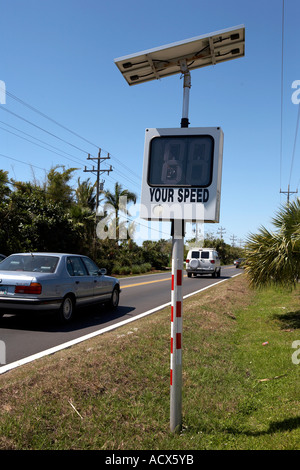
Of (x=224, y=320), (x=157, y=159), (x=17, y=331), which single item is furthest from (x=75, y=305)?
(x=157, y=159)

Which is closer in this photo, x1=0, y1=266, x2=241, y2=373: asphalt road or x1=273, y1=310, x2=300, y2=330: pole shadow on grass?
x1=0, y1=266, x2=241, y2=373: asphalt road

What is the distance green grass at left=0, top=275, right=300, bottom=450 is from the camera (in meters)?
3.58

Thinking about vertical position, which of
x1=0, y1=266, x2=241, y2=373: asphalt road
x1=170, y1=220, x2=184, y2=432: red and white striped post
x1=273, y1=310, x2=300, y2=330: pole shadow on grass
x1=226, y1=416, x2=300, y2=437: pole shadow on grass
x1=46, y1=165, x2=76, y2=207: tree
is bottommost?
x1=0, y1=266, x2=241, y2=373: asphalt road

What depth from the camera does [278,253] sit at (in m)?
9.02

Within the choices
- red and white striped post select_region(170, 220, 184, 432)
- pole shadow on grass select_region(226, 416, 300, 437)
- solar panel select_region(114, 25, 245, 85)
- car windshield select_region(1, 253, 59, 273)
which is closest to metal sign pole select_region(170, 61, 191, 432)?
red and white striped post select_region(170, 220, 184, 432)

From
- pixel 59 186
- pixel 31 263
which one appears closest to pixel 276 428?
pixel 31 263

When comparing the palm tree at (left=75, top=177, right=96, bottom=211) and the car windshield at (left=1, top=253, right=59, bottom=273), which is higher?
the palm tree at (left=75, top=177, right=96, bottom=211)

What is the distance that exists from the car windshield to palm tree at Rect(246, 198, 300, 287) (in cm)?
441

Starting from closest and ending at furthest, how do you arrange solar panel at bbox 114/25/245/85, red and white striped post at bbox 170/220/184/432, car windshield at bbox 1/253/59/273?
red and white striped post at bbox 170/220/184/432
solar panel at bbox 114/25/245/85
car windshield at bbox 1/253/59/273

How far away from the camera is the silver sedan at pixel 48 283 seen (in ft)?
27.5

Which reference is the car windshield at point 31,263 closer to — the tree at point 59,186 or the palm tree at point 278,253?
the palm tree at point 278,253

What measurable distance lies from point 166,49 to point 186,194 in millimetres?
1487

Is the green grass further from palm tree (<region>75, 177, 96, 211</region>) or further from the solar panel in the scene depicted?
palm tree (<region>75, 177, 96, 211</region>)
